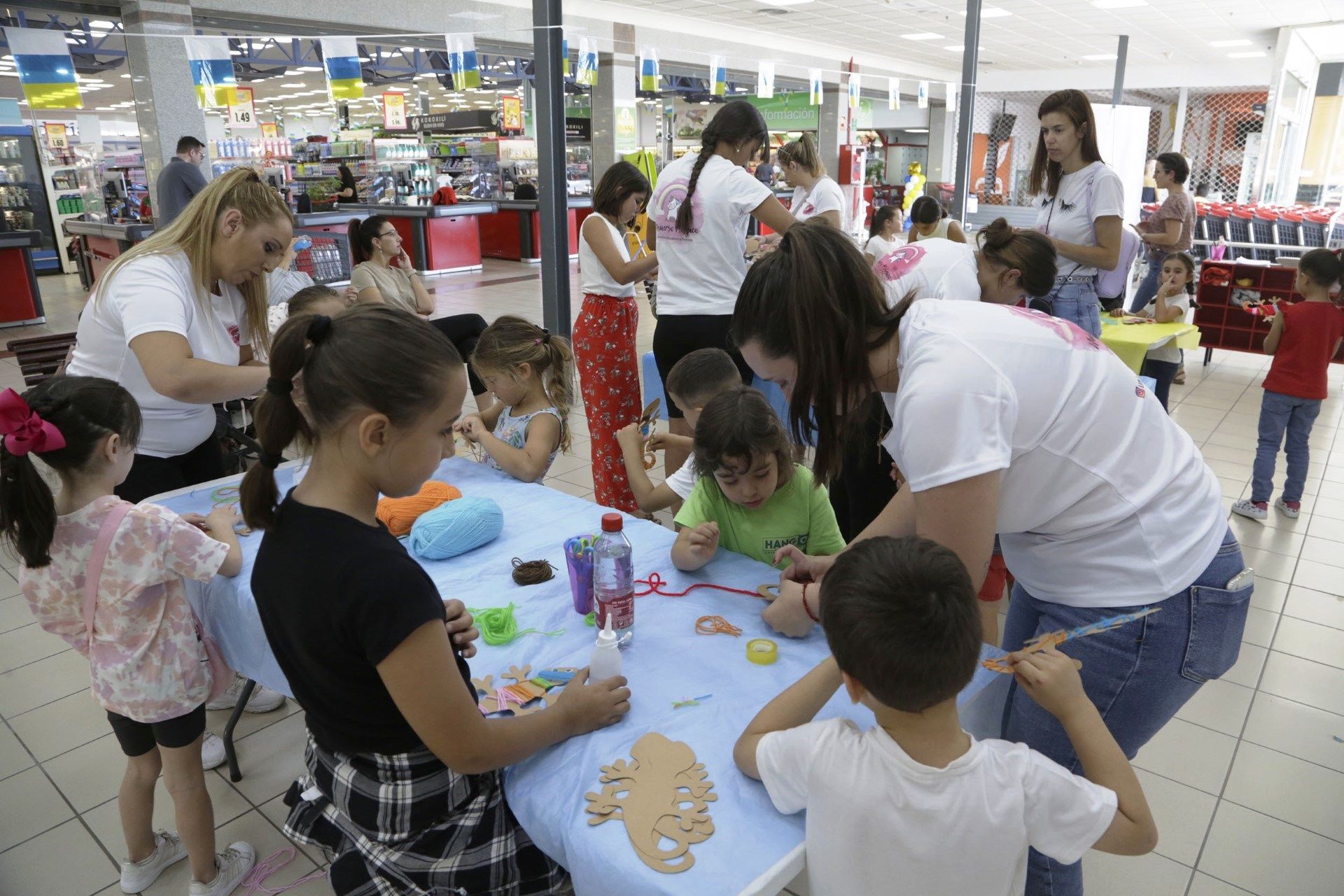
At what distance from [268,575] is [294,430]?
0.21 metres

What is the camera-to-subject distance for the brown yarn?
187cm

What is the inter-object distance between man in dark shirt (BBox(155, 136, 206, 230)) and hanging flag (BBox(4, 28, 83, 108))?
885 mm

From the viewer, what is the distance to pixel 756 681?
4.83 feet

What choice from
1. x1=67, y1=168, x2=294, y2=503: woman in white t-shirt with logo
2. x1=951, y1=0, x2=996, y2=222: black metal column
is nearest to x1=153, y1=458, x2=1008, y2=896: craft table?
x1=67, y1=168, x2=294, y2=503: woman in white t-shirt with logo

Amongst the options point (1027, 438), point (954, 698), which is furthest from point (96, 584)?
point (1027, 438)

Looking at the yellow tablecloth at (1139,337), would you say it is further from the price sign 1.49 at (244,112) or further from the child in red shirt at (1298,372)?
the price sign 1.49 at (244,112)

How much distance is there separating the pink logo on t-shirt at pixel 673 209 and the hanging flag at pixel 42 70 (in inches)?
267

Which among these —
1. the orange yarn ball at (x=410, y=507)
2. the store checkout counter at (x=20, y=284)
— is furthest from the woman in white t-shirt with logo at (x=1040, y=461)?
the store checkout counter at (x=20, y=284)

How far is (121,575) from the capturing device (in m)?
1.73

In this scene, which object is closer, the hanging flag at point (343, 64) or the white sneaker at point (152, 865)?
the white sneaker at point (152, 865)

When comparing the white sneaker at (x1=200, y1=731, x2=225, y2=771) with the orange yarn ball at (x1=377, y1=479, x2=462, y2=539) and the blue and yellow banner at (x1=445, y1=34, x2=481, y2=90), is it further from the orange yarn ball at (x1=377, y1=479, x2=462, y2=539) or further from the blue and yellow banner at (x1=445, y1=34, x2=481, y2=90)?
the blue and yellow banner at (x1=445, y1=34, x2=481, y2=90)

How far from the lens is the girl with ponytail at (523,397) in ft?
8.39

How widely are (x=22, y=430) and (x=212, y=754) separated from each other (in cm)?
125

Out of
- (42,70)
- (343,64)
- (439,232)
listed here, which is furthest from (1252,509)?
(439,232)
